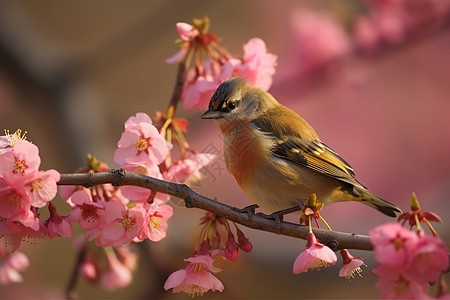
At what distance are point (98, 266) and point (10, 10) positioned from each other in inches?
81.7

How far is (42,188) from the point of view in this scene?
1.44 metres

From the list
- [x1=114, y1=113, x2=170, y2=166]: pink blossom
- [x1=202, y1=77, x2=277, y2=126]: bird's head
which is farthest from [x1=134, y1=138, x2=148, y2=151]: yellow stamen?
[x1=202, y1=77, x2=277, y2=126]: bird's head

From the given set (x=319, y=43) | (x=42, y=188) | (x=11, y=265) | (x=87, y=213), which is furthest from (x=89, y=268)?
(x=319, y=43)

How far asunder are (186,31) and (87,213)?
62 cm

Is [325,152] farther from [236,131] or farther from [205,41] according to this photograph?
[205,41]

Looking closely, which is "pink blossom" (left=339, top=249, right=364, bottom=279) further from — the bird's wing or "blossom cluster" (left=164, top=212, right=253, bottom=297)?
the bird's wing

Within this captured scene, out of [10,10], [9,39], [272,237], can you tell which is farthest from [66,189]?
[10,10]

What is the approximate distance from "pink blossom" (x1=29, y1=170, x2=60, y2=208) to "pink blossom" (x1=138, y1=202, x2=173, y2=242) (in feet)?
1.01

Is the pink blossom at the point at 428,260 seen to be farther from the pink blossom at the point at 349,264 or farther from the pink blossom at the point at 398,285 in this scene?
the pink blossom at the point at 349,264

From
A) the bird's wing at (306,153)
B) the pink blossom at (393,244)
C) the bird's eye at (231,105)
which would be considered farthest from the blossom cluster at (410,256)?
the bird's eye at (231,105)

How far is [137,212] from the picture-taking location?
1.64m

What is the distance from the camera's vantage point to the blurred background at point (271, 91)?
126 inches

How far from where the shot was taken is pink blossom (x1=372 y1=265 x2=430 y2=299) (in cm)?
133

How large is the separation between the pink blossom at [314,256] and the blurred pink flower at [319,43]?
243cm
